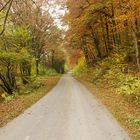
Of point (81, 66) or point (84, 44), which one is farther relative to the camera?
point (81, 66)

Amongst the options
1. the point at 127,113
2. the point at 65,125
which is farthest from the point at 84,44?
the point at 65,125

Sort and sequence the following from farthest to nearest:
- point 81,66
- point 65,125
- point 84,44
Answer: point 81,66, point 84,44, point 65,125

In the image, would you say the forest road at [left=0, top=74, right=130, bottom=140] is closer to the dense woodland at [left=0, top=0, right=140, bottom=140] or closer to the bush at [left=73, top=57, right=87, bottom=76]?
the dense woodland at [left=0, top=0, right=140, bottom=140]

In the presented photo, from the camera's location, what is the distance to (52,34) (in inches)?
1870

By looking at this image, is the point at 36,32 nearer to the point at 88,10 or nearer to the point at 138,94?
the point at 88,10

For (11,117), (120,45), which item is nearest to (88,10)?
(120,45)

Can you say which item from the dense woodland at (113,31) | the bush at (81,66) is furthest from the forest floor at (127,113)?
the bush at (81,66)

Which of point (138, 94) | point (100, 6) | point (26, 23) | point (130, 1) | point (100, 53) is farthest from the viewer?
point (100, 53)

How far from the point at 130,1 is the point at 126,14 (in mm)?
1284

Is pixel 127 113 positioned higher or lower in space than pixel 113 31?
lower

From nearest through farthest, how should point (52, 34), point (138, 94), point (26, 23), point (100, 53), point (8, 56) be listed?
point (138, 94) < point (8, 56) < point (26, 23) < point (100, 53) < point (52, 34)

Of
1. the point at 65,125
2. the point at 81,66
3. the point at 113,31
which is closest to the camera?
the point at 65,125

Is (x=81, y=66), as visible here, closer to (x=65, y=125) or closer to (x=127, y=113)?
(x=127, y=113)

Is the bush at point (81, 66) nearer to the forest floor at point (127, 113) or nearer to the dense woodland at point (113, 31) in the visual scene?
the dense woodland at point (113, 31)
